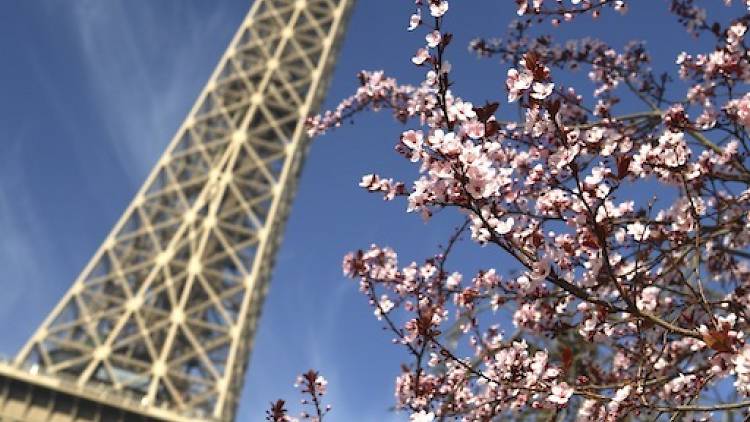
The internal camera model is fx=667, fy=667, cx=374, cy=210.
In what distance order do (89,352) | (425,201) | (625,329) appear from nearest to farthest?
1. (425,201)
2. (625,329)
3. (89,352)

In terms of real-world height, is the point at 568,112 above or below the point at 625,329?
above

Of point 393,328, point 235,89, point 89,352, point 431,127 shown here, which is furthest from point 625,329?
point 235,89

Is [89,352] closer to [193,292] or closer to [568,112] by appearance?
[193,292]

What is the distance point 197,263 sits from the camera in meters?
31.4

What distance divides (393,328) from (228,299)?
93.3 feet

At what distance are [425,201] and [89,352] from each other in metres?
28.2

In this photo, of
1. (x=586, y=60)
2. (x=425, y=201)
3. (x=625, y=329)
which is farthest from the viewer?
(x=586, y=60)

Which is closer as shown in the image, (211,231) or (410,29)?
(410,29)

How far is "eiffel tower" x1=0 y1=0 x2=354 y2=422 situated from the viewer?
83.1ft

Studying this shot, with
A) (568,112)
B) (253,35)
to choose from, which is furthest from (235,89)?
(568,112)

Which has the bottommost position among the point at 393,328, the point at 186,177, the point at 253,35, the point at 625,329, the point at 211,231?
the point at 393,328

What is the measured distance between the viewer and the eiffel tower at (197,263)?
2534 centimetres

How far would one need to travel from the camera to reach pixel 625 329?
4.21 metres

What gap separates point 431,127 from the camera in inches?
125
